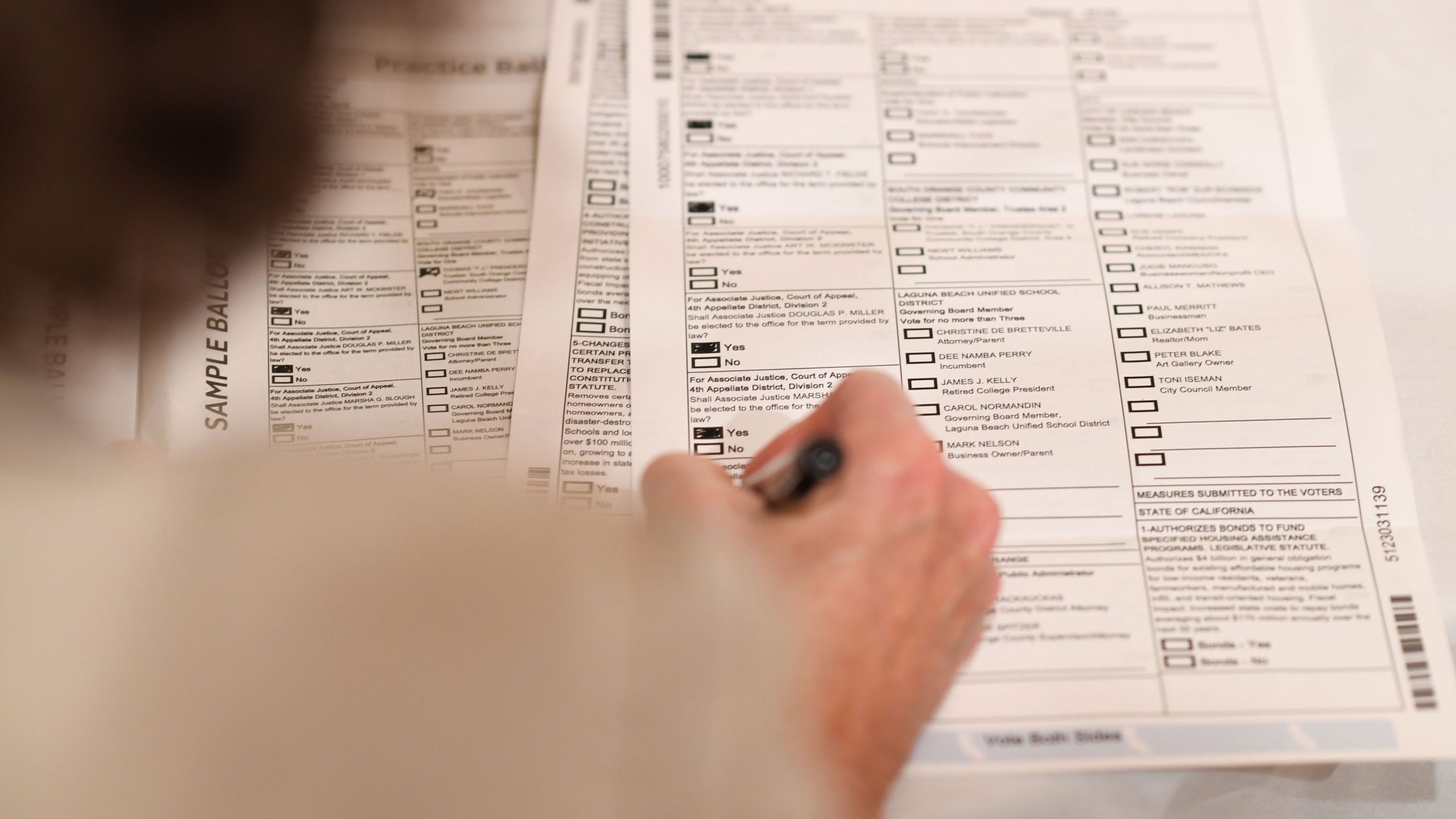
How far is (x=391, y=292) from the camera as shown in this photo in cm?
60

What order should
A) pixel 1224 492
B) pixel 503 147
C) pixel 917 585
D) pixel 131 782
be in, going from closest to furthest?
pixel 131 782 → pixel 917 585 → pixel 1224 492 → pixel 503 147

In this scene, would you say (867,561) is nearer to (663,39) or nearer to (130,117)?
(130,117)

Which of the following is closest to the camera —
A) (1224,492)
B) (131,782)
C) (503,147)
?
(131,782)

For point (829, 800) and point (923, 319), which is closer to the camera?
point (829, 800)

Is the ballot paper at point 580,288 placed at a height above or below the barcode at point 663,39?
below

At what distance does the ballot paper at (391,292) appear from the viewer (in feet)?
1.85

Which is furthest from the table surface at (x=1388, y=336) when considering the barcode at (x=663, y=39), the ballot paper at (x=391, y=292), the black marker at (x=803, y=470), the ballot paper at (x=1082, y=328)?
the barcode at (x=663, y=39)

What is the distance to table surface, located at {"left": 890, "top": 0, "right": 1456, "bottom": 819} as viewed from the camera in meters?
0.48

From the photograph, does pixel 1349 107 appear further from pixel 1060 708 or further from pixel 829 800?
pixel 829 800

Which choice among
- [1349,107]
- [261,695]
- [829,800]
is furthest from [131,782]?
[1349,107]

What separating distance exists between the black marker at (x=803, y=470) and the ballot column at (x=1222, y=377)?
236 millimetres

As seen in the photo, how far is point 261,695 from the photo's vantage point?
281 mm

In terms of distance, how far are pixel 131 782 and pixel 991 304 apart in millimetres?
496

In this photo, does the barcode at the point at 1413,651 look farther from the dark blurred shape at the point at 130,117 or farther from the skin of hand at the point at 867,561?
the dark blurred shape at the point at 130,117
